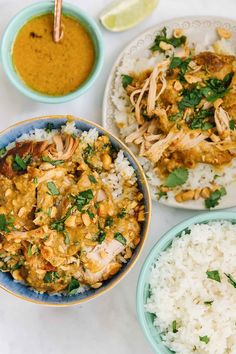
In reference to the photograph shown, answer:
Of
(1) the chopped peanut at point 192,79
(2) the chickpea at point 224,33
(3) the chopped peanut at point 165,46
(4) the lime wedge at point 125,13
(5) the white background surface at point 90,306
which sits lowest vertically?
(5) the white background surface at point 90,306

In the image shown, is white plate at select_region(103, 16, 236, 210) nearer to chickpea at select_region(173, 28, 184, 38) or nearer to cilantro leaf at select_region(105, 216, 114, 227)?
chickpea at select_region(173, 28, 184, 38)

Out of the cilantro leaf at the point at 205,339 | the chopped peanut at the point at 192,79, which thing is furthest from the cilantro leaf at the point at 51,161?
the cilantro leaf at the point at 205,339

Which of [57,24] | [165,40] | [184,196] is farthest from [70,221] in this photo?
[165,40]

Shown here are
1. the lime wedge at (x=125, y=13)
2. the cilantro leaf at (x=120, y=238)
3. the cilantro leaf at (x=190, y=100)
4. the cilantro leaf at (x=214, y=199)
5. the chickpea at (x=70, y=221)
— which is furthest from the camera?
the lime wedge at (x=125, y=13)

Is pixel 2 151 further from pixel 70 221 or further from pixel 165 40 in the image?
pixel 165 40

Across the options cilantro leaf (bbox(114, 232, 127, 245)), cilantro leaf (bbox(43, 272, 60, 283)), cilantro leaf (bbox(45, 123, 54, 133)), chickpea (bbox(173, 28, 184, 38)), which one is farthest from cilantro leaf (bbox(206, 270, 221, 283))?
chickpea (bbox(173, 28, 184, 38))

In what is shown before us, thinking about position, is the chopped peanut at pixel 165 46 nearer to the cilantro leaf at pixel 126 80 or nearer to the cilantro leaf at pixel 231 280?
the cilantro leaf at pixel 126 80
